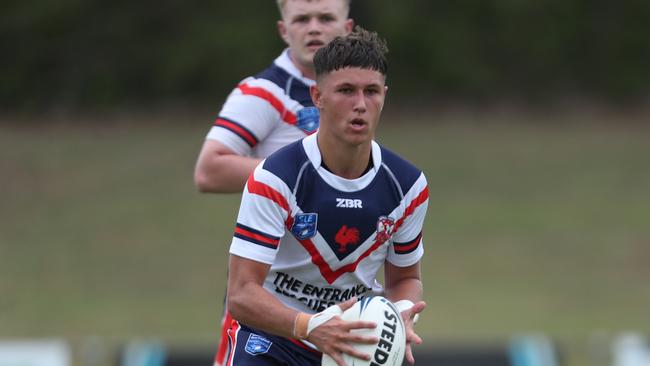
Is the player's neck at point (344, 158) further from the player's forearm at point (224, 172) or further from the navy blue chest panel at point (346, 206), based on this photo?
the player's forearm at point (224, 172)

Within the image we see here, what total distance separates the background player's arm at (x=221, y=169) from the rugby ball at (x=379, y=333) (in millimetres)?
1223

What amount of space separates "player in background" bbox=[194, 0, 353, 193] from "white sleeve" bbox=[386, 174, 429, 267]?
0.89 metres

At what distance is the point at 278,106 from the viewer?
5828 millimetres

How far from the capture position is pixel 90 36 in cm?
2811

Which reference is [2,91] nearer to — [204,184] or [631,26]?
[631,26]

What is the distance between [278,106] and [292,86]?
129 millimetres

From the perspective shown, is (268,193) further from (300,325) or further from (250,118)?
(250,118)

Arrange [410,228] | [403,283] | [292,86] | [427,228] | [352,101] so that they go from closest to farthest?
[352,101], [410,228], [403,283], [292,86], [427,228]

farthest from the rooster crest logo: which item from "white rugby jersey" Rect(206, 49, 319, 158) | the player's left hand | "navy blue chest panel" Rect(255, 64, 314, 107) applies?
"navy blue chest panel" Rect(255, 64, 314, 107)

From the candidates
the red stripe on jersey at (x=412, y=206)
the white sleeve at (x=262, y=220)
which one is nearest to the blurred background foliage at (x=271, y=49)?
the red stripe on jersey at (x=412, y=206)

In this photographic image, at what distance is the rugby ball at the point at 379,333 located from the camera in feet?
15.1

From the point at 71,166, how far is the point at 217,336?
35.8ft

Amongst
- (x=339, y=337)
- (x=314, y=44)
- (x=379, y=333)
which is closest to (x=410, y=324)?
(x=379, y=333)

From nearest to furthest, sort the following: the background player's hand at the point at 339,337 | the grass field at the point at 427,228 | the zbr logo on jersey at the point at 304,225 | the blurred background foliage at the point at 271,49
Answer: the background player's hand at the point at 339,337, the zbr logo on jersey at the point at 304,225, the grass field at the point at 427,228, the blurred background foliage at the point at 271,49
